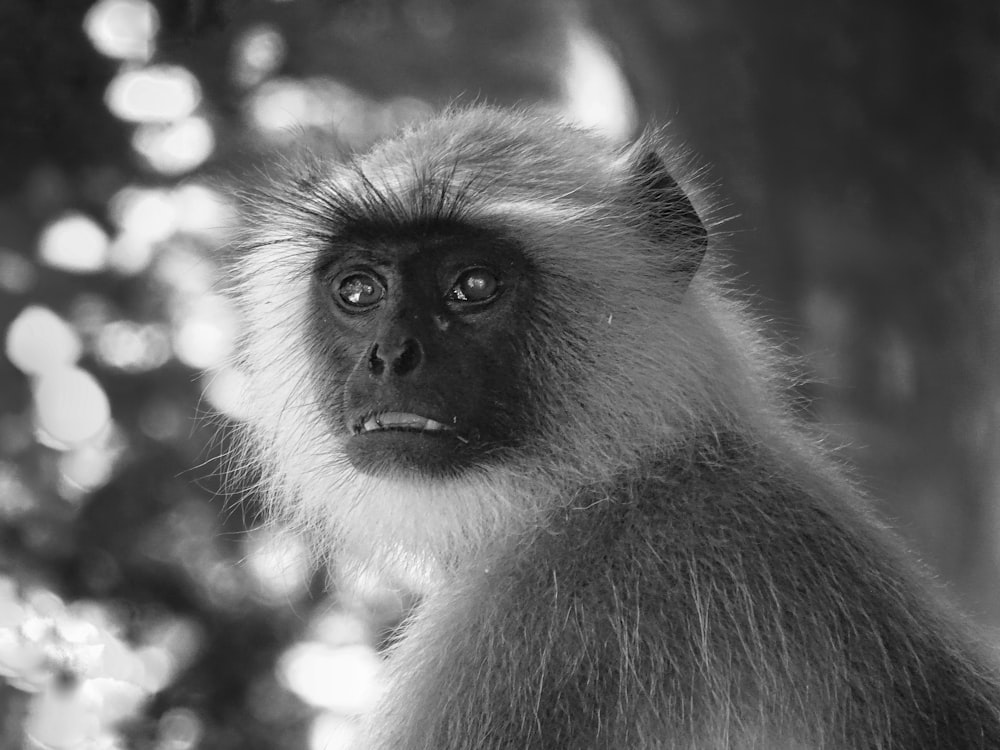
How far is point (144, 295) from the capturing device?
249 inches

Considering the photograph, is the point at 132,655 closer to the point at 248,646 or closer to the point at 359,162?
the point at 248,646

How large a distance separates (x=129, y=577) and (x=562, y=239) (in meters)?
3.47

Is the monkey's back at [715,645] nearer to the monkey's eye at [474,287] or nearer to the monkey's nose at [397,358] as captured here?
the monkey's nose at [397,358]

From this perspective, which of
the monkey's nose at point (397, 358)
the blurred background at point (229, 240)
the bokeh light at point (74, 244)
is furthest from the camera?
the bokeh light at point (74, 244)

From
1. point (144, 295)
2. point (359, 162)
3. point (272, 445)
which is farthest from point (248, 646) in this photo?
point (359, 162)

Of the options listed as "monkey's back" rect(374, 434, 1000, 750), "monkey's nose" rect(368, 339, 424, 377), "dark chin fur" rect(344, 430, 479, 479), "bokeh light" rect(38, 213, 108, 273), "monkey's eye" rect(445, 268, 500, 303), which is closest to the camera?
"monkey's back" rect(374, 434, 1000, 750)

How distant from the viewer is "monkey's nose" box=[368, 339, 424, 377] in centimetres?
329

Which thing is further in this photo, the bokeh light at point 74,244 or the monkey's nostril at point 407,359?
the bokeh light at point 74,244

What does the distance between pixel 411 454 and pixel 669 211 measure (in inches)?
Result: 44.5

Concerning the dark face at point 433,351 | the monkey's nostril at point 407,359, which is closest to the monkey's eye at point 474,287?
the dark face at point 433,351

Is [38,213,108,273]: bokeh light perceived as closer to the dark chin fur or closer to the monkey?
the monkey

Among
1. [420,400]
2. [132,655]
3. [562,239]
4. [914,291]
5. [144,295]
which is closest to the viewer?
[420,400]

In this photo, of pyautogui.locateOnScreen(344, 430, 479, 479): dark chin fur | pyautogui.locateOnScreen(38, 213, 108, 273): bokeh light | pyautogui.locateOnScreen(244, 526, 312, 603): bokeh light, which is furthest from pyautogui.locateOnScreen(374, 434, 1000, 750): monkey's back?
pyautogui.locateOnScreen(38, 213, 108, 273): bokeh light

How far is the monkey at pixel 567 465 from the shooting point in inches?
107
